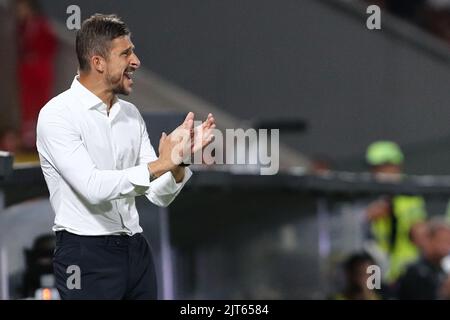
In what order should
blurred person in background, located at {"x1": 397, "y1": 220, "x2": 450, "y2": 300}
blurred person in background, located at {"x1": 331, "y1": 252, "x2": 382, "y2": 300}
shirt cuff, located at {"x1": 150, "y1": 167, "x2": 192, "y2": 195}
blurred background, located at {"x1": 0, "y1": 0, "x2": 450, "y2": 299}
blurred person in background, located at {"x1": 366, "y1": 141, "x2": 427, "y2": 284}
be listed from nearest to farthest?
shirt cuff, located at {"x1": 150, "y1": 167, "x2": 192, "y2": 195} → blurred background, located at {"x1": 0, "y1": 0, "x2": 450, "y2": 299} → blurred person in background, located at {"x1": 331, "y1": 252, "x2": 382, "y2": 300} → blurred person in background, located at {"x1": 397, "y1": 220, "x2": 450, "y2": 300} → blurred person in background, located at {"x1": 366, "y1": 141, "x2": 427, "y2": 284}

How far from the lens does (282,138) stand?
15148mm

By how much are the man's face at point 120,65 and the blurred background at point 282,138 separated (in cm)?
117

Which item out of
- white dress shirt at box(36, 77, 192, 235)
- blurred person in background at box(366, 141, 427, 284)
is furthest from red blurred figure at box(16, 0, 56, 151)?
white dress shirt at box(36, 77, 192, 235)

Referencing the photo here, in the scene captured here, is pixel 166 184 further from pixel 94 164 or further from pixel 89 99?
pixel 89 99

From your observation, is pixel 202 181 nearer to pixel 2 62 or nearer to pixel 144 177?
pixel 144 177

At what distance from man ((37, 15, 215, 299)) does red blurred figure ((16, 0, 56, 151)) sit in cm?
775

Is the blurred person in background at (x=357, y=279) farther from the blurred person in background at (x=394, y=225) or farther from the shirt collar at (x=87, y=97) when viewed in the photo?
the shirt collar at (x=87, y=97)

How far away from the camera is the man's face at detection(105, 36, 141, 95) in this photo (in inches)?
193

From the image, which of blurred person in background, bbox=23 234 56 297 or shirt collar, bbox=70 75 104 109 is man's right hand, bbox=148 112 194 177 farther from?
blurred person in background, bbox=23 234 56 297

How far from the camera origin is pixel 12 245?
670cm

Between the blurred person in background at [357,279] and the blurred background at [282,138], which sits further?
the blurred person in background at [357,279]

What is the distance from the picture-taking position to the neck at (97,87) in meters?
4.99

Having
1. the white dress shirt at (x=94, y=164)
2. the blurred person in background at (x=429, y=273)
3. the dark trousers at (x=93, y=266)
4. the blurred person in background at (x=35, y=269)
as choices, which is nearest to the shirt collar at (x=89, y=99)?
the white dress shirt at (x=94, y=164)
